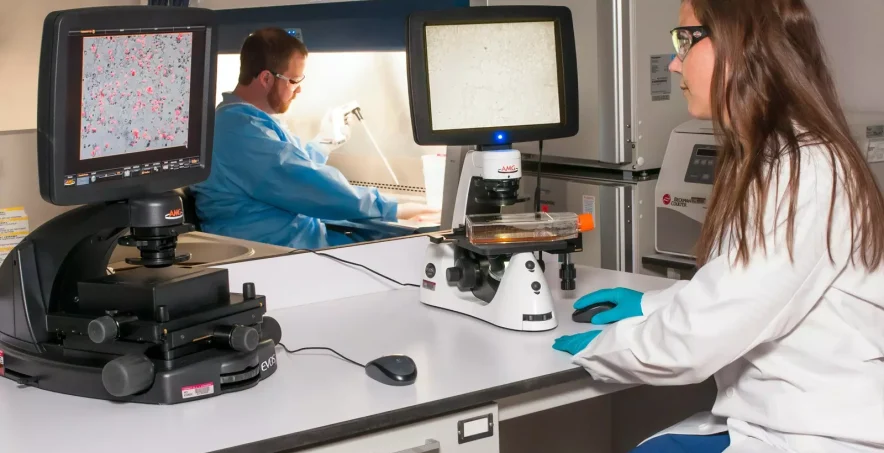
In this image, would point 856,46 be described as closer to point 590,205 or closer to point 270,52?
point 590,205

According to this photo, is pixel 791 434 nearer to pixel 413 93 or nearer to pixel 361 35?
pixel 413 93

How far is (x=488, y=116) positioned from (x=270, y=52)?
49.8 inches

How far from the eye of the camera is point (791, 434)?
5.16 feet

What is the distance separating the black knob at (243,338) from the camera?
5.21ft

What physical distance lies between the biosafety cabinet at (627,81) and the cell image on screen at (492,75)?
0.45 meters

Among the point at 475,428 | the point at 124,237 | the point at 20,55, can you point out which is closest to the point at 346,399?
the point at 475,428

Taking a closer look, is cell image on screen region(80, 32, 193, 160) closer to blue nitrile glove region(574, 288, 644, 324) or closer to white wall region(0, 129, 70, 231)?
white wall region(0, 129, 70, 231)

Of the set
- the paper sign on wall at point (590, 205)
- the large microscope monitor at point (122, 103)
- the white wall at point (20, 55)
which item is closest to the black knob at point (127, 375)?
the large microscope monitor at point (122, 103)

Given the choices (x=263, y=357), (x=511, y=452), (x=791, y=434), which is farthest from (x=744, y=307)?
(x=511, y=452)

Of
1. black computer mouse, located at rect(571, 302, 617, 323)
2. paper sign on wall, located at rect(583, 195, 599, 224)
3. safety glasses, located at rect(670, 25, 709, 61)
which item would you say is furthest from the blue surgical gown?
safety glasses, located at rect(670, 25, 709, 61)

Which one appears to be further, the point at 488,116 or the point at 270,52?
the point at 270,52

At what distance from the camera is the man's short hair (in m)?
3.17

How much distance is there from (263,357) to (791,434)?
84cm

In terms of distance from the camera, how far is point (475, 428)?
164cm
